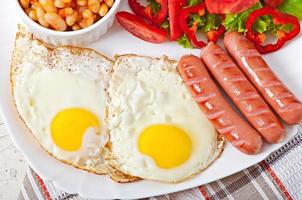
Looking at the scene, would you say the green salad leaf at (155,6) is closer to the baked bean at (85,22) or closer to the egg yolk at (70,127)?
the baked bean at (85,22)

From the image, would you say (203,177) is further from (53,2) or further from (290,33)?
(53,2)

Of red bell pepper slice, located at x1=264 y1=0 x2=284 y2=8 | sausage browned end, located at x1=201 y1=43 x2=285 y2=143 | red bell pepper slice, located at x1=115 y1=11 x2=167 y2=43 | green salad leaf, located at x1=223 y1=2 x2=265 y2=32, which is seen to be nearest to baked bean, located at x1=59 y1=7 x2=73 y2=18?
red bell pepper slice, located at x1=115 y1=11 x2=167 y2=43

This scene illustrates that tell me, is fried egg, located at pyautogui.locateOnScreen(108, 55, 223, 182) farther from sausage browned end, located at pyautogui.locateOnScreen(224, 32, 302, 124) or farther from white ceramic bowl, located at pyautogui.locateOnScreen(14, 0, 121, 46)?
sausage browned end, located at pyautogui.locateOnScreen(224, 32, 302, 124)

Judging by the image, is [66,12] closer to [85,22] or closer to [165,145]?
[85,22]

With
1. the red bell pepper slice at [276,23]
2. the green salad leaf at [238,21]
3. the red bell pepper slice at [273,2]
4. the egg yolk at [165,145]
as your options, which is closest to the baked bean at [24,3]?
the egg yolk at [165,145]

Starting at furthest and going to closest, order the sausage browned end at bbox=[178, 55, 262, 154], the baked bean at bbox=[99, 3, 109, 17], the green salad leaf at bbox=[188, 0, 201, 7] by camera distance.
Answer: the green salad leaf at bbox=[188, 0, 201, 7], the baked bean at bbox=[99, 3, 109, 17], the sausage browned end at bbox=[178, 55, 262, 154]

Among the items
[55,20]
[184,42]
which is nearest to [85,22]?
[55,20]
